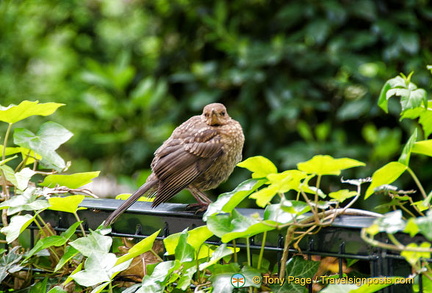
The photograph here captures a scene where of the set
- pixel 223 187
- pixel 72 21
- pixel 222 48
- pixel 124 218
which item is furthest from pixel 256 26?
pixel 124 218

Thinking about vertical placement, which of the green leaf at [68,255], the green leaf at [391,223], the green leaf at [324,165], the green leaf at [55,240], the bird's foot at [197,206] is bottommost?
the bird's foot at [197,206]

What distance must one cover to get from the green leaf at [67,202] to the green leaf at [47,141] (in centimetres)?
24

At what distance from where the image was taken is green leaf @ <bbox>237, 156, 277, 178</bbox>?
1373 mm

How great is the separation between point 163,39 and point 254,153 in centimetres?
117

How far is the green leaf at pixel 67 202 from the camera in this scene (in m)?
1.54

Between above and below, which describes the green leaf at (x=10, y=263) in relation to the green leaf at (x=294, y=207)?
below

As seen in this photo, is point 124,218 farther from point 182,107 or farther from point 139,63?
point 139,63

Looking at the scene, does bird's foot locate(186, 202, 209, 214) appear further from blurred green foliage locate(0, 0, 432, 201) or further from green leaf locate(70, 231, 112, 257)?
blurred green foliage locate(0, 0, 432, 201)

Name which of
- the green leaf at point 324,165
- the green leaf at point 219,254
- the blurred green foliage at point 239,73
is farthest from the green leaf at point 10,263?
the blurred green foliage at point 239,73

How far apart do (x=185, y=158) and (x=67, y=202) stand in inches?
30.4

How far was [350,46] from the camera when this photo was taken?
144 inches

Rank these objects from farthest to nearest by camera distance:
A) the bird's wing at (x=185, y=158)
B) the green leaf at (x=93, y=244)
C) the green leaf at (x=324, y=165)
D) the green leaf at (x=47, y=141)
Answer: the bird's wing at (x=185, y=158), the green leaf at (x=47, y=141), the green leaf at (x=93, y=244), the green leaf at (x=324, y=165)

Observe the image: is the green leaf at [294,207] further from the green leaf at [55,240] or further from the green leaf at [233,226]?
the green leaf at [55,240]

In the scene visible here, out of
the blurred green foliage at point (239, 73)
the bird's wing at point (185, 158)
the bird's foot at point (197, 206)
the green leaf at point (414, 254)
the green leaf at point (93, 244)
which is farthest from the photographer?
the blurred green foliage at point (239, 73)
